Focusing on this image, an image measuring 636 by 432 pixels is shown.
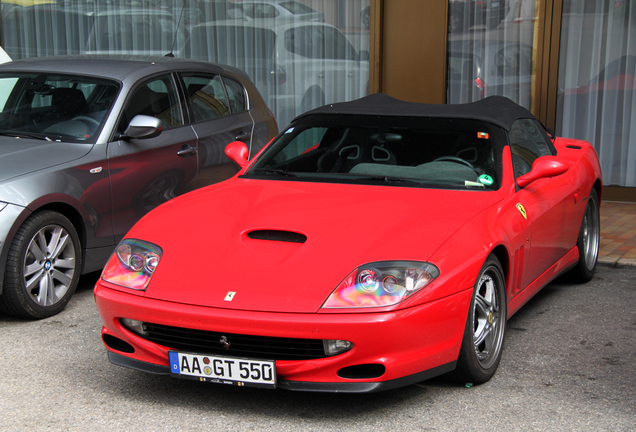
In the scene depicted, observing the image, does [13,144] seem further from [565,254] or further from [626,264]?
[626,264]

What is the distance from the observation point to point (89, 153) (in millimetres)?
5094

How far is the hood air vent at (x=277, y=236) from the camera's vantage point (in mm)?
3465

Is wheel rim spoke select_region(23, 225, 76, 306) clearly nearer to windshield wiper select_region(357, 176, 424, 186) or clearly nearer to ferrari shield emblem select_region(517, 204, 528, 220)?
windshield wiper select_region(357, 176, 424, 186)

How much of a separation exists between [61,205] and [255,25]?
5.64 meters

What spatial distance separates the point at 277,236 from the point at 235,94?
358 centimetres

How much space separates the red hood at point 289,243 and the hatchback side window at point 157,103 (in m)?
1.70

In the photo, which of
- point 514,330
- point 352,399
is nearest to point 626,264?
point 514,330

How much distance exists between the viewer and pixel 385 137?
4555 millimetres


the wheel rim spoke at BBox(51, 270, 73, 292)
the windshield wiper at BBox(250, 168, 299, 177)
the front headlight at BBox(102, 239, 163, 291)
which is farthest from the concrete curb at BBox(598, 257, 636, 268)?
the wheel rim spoke at BBox(51, 270, 73, 292)

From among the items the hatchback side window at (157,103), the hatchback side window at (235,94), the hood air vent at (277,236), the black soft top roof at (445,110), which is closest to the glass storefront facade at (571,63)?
the hatchback side window at (235,94)

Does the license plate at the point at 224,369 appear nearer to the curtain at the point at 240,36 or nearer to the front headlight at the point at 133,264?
the front headlight at the point at 133,264

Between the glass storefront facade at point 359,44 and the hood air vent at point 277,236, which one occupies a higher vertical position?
the glass storefront facade at point 359,44

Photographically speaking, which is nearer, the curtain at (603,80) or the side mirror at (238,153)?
the side mirror at (238,153)

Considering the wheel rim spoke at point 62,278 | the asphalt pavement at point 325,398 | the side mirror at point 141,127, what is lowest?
the asphalt pavement at point 325,398
